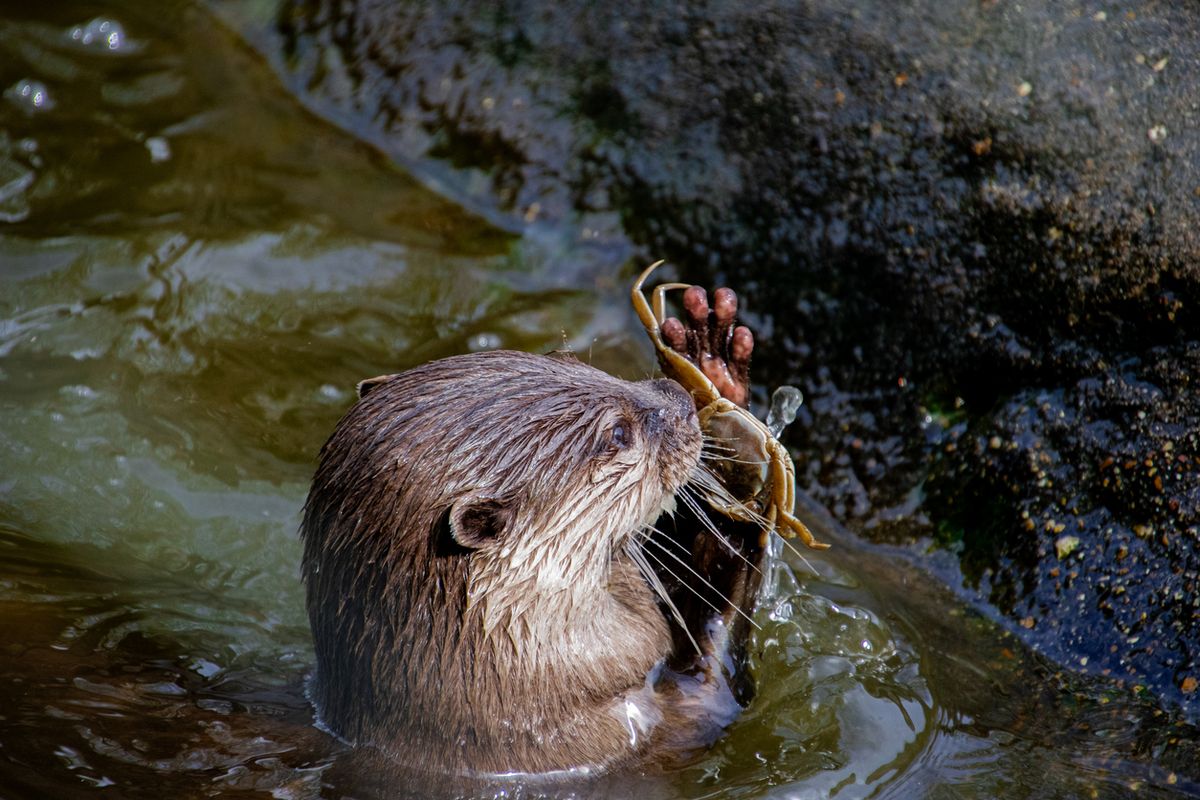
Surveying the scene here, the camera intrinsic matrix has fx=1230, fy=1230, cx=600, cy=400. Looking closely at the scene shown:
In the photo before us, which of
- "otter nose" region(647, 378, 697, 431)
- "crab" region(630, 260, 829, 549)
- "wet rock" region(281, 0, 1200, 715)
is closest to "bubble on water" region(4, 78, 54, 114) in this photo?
"wet rock" region(281, 0, 1200, 715)

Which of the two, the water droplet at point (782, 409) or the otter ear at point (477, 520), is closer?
the otter ear at point (477, 520)

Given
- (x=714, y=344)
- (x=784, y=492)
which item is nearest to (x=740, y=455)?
(x=784, y=492)

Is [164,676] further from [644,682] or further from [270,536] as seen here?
[644,682]

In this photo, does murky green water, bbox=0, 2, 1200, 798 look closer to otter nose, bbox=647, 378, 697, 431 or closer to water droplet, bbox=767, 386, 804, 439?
water droplet, bbox=767, 386, 804, 439

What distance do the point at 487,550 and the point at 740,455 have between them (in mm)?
581

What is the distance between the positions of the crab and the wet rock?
78 cm

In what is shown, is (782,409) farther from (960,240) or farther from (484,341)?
(484,341)

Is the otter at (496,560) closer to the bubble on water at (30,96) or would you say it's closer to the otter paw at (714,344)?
the otter paw at (714,344)

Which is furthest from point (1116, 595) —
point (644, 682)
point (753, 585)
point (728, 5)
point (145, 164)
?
point (145, 164)

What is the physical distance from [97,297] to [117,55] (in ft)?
4.60

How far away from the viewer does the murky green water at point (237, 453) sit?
267 cm

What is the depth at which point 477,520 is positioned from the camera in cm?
235

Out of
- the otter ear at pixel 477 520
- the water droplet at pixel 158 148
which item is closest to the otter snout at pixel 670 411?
the otter ear at pixel 477 520

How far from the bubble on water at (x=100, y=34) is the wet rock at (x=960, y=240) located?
188 centimetres
